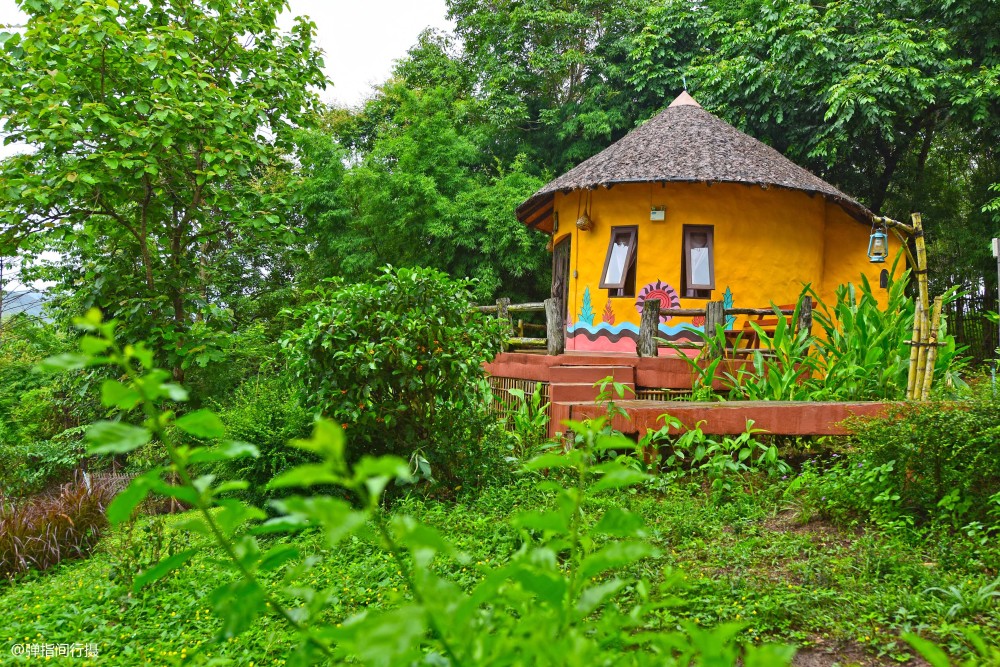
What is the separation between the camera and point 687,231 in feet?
34.6

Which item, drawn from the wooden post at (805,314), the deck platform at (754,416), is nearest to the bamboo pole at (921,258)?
the wooden post at (805,314)

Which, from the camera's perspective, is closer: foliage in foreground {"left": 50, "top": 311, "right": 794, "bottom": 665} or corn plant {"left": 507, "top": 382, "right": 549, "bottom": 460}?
foliage in foreground {"left": 50, "top": 311, "right": 794, "bottom": 665}

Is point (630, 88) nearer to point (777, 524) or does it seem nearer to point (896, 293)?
point (896, 293)

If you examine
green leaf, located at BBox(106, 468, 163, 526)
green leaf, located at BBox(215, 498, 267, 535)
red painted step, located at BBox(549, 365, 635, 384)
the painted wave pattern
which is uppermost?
green leaf, located at BBox(106, 468, 163, 526)

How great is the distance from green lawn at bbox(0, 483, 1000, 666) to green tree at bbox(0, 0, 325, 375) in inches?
152

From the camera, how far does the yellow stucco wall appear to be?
34.3 feet

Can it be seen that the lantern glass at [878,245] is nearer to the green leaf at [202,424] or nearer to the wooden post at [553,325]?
the wooden post at [553,325]

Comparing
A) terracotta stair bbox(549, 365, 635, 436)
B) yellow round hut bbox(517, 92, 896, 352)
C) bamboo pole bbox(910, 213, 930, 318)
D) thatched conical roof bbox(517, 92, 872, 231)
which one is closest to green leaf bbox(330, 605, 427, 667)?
terracotta stair bbox(549, 365, 635, 436)

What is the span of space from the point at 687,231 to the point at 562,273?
8.98 feet

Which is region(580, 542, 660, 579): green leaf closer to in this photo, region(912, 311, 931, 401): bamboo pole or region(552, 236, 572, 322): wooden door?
region(912, 311, 931, 401): bamboo pole

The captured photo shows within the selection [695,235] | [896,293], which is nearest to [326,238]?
[695,235]

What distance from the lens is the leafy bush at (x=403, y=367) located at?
502 centimetres

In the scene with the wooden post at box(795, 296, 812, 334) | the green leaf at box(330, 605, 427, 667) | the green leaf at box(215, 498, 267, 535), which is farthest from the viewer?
the wooden post at box(795, 296, 812, 334)

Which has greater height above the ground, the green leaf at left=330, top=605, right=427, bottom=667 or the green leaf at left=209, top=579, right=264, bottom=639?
the green leaf at left=330, top=605, right=427, bottom=667
